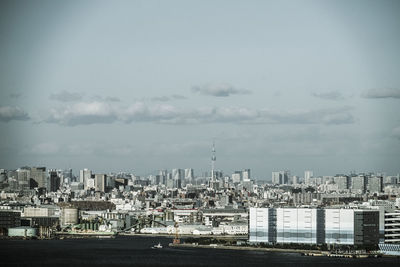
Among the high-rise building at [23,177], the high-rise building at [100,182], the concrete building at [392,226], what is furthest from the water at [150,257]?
Result: the high-rise building at [100,182]

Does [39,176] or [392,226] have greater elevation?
[39,176]

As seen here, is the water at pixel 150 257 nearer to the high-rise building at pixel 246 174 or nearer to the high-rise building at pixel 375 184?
the high-rise building at pixel 375 184

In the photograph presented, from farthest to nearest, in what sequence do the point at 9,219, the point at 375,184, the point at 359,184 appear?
the point at 359,184 → the point at 375,184 → the point at 9,219

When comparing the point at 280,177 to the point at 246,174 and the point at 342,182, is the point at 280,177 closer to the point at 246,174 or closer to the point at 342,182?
the point at 246,174

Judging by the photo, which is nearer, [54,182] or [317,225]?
[317,225]

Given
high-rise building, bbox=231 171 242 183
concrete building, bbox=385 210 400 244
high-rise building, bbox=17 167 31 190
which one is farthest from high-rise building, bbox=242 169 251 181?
concrete building, bbox=385 210 400 244

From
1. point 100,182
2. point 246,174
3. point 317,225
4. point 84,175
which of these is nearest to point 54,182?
point 100,182

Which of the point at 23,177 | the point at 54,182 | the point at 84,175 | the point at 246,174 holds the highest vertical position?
the point at 246,174
